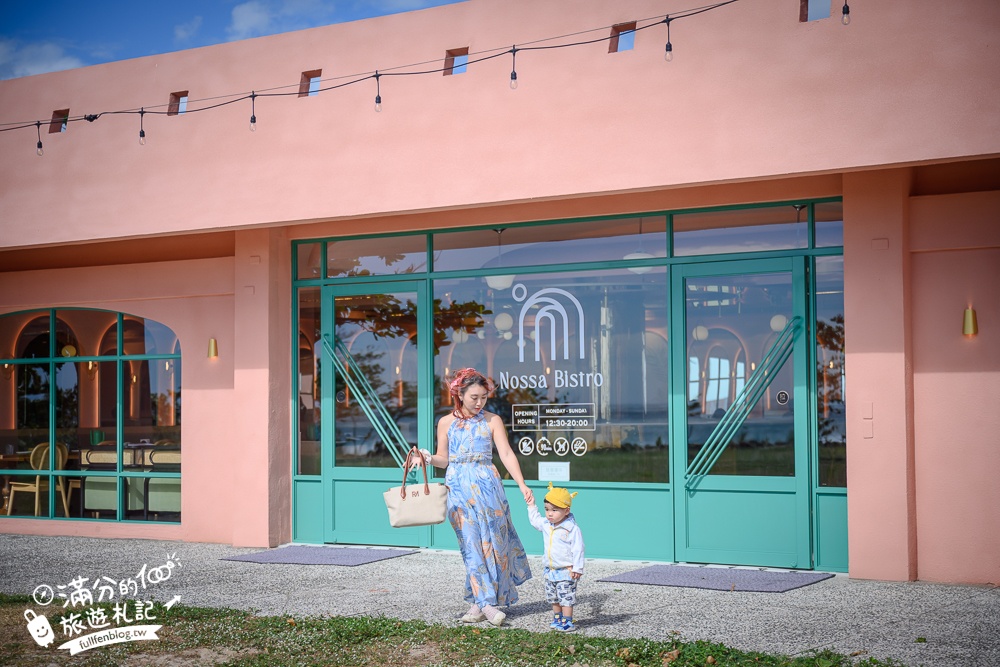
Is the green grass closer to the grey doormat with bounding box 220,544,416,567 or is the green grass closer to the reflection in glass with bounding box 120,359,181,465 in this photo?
the grey doormat with bounding box 220,544,416,567

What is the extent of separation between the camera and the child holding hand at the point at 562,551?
5.85 m

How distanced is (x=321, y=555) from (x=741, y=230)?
4.58 metres

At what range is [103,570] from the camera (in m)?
8.49

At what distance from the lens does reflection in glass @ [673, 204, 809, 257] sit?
812 cm

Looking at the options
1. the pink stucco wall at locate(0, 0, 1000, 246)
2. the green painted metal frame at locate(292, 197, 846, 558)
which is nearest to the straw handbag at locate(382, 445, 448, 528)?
the green painted metal frame at locate(292, 197, 846, 558)

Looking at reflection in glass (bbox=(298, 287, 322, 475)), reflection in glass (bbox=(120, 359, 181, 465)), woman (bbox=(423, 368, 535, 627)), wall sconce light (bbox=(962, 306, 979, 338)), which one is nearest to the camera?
woman (bbox=(423, 368, 535, 627))

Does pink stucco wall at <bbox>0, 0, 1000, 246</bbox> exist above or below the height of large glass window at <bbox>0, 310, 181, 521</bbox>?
above

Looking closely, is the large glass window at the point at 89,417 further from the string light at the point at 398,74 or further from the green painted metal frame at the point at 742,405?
the green painted metal frame at the point at 742,405

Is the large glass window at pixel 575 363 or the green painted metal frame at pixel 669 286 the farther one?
the large glass window at pixel 575 363

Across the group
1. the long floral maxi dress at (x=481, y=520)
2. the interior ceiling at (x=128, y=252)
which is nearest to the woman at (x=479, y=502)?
the long floral maxi dress at (x=481, y=520)

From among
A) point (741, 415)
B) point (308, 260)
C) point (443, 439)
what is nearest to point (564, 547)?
point (443, 439)

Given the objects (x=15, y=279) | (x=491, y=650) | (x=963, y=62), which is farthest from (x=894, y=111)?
(x=15, y=279)

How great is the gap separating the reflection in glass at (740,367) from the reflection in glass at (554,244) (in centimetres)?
58

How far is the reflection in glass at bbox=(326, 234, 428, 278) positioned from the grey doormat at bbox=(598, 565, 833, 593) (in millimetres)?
3425
